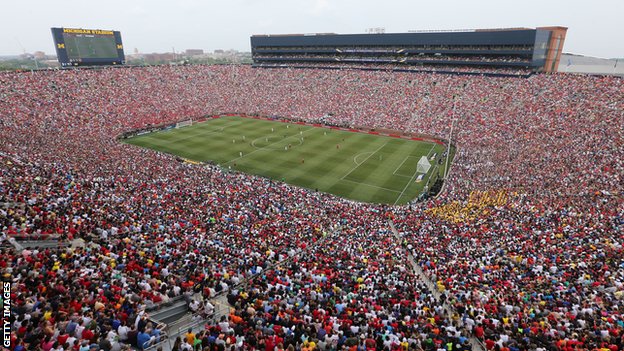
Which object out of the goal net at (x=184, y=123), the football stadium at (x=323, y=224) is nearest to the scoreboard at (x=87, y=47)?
the football stadium at (x=323, y=224)

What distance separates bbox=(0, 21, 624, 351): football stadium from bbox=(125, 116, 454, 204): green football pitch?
39 cm

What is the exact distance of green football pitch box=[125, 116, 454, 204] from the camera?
36125 mm

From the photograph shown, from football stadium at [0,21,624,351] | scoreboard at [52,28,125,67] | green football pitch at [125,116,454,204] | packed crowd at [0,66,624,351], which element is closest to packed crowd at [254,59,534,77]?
football stadium at [0,21,624,351]

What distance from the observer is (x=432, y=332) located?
10.5 meters

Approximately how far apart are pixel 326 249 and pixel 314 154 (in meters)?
27.9

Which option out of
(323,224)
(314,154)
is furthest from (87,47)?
(323,224)

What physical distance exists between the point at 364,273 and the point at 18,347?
38.4 feet

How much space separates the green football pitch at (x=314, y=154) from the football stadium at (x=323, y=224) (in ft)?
1.30

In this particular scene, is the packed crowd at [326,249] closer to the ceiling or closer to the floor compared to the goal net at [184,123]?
closer to the ceiling

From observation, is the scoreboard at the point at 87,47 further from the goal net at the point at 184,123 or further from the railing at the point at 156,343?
the railing at the point at 156,343

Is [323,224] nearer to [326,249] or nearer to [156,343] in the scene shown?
[326,249]

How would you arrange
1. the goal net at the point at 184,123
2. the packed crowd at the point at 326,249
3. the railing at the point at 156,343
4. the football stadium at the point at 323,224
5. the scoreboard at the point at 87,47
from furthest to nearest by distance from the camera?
the scoreboard at the point at 87,47, the goal net at the point at 184,123, the football stadium at the point at 323,224, the packed crowd at the point at 326,249, the railing at the point at 156,343

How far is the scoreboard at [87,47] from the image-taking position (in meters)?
60.8

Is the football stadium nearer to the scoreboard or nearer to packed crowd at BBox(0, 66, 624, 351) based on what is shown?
packed crowd at BBox(0, 66, 624, 351)
